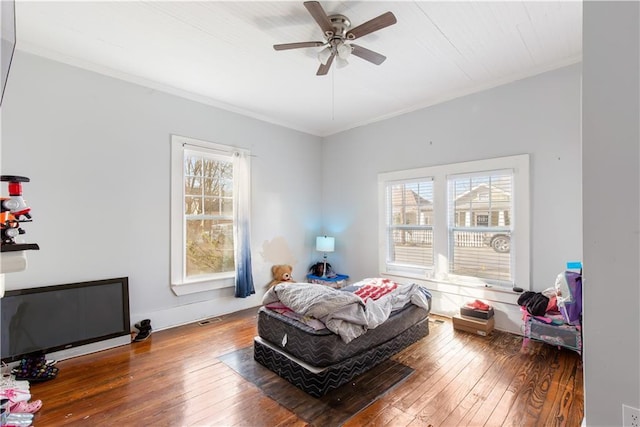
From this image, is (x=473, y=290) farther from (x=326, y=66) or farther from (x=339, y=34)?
(x=339, y=34)

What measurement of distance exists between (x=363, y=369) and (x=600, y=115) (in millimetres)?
2266

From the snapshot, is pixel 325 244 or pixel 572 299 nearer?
pixel 572 299

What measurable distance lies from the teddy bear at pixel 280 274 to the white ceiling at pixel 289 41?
2.48m

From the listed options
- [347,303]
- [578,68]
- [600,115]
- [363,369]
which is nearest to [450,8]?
[600,115]

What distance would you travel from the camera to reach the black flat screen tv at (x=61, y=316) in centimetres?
249

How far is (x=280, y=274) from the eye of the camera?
4.52 meters

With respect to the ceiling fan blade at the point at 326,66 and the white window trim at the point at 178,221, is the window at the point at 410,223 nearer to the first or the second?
the ceiling fan blade at the point at 326,66

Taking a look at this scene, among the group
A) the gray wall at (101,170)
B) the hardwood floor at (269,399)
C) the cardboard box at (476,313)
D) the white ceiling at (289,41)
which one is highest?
the white ceiling at (289,41)

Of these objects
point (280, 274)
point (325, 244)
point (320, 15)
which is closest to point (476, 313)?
point (325, 244)

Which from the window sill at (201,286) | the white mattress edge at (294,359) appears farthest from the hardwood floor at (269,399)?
the window sill at (201,286)

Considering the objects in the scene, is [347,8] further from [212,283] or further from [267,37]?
[212,283]

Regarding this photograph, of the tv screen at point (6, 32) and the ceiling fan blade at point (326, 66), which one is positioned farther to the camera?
the ceiling fan blade at point (326, 66)

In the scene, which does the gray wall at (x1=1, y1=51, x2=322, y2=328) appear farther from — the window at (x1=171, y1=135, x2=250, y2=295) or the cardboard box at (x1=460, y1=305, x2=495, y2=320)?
the cardboard box at (x1=460, y1=305, x2=495, y2=320)

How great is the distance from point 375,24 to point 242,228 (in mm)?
2958
